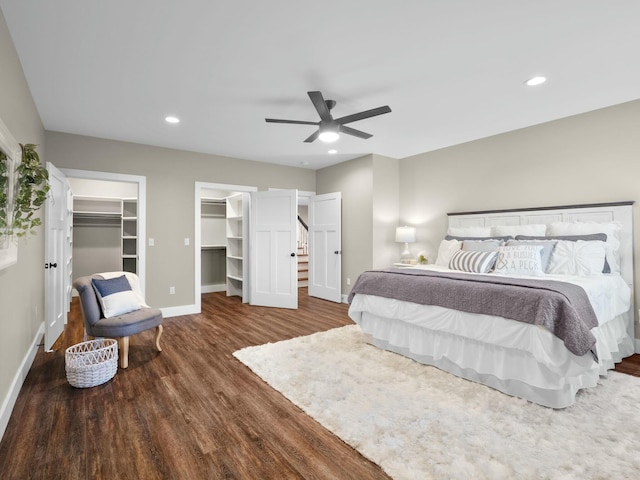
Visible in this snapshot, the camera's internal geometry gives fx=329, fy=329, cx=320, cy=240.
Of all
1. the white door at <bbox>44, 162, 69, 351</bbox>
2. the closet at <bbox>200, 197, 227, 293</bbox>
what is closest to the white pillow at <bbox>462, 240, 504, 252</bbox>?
the white door at <bbox>44, 162, 69, 351</bbox>

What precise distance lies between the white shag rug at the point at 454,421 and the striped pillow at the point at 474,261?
1300 mm

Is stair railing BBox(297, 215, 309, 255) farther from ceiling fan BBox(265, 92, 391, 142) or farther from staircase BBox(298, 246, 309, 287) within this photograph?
ceiling fan BBox(265, 92, 391, 142)

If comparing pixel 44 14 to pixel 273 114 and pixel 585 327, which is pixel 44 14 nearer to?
pixel 273 114

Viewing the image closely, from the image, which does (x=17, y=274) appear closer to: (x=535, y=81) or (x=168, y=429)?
(x=168, y=429)

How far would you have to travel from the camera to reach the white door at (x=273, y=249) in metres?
5.51

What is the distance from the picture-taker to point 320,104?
2914 mm

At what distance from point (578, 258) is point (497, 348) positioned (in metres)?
1.52

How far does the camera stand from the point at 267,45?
2389 mm

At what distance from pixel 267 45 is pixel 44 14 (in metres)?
1.38

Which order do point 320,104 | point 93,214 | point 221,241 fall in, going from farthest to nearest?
1. point 221,241
2. point 93,214
3. point 320,104

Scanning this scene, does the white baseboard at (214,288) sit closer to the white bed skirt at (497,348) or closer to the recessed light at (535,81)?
the white bed skirt at (497,348)

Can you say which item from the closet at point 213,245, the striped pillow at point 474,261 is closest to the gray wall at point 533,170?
the striped pillow at point 474,261

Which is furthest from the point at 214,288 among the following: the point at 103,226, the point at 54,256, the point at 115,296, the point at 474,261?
the point at 474,261

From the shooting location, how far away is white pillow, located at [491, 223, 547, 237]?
380 cm
